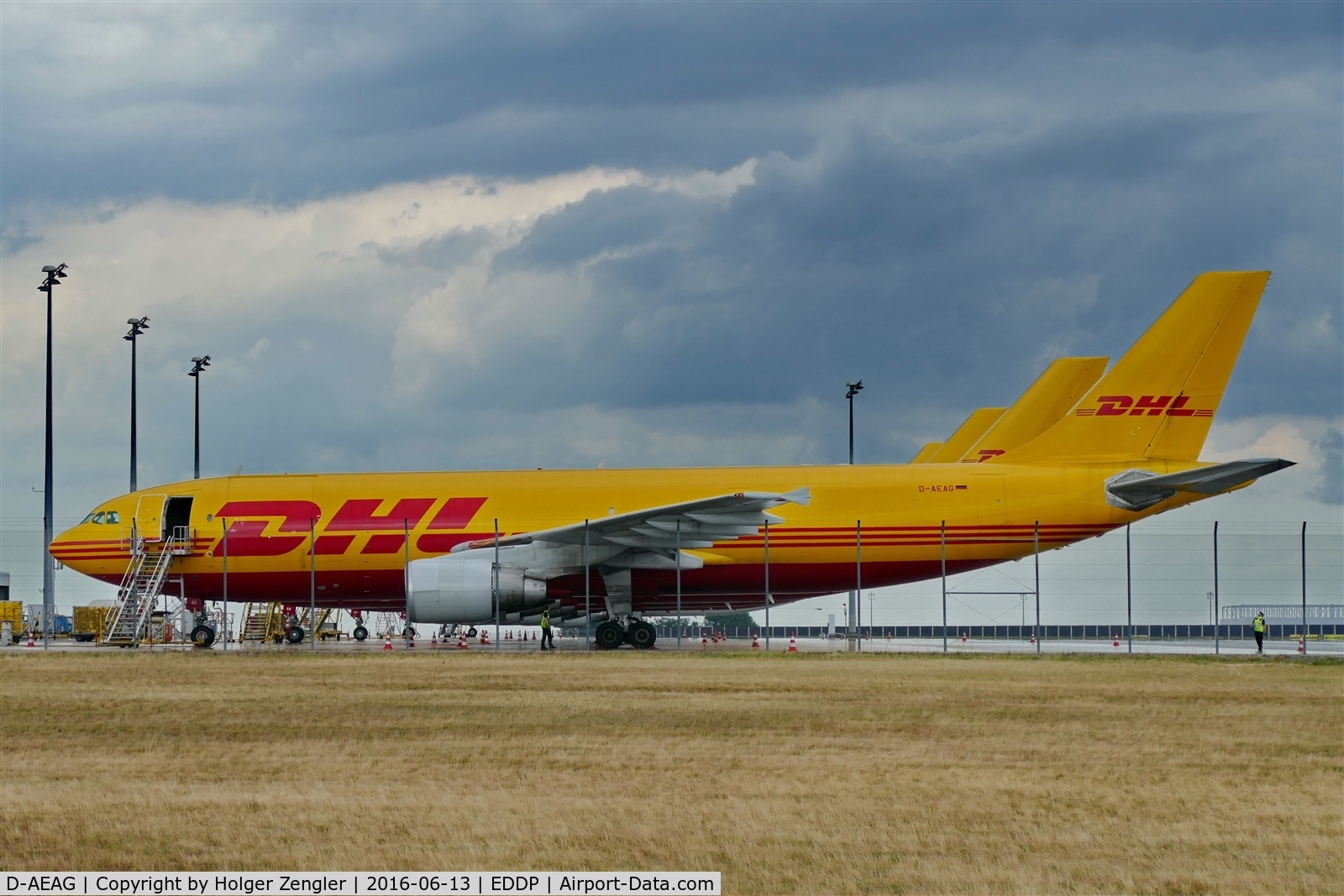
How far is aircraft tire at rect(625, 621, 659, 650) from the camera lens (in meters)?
30.1

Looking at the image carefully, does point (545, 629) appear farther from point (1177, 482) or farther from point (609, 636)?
point (1177, 482)

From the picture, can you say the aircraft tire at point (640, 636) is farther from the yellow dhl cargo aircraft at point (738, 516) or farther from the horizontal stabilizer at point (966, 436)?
the horizontal stabilizer at point (966, 436)

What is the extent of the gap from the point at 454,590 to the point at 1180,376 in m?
15.9

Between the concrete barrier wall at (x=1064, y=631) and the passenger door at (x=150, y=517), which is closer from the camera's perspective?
the passenger door at (x=150, y=517)

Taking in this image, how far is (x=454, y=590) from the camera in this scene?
28.3 metres

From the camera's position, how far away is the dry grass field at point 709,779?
337 inches

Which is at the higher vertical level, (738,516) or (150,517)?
(150,517)

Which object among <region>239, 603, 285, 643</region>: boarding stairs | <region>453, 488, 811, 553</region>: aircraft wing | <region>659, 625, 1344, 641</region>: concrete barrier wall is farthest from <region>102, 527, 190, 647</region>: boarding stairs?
<region>659, 625, 1344, 641</region>: concrete barrier wall

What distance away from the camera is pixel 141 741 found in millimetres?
13891

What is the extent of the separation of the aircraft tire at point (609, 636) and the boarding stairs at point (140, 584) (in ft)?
31.9

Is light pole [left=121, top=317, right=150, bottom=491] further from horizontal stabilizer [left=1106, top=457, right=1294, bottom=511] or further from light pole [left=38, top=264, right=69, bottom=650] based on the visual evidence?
horizontal stabilizer [left=1106, top=457, right=1294, bottom=511]

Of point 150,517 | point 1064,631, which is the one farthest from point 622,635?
point 1064,631

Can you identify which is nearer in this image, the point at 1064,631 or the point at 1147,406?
the point at 1147,406

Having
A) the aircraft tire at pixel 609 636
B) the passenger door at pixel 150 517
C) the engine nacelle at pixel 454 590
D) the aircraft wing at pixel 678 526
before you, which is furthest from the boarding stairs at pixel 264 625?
the aircraft tire at pixel 609 636
